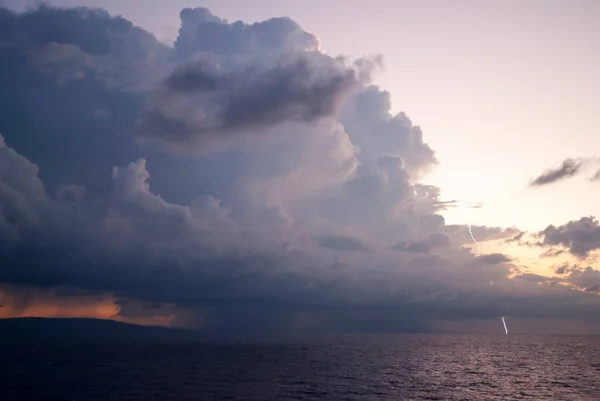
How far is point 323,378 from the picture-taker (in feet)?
438

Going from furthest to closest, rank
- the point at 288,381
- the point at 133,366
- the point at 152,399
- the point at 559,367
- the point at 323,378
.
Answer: the point at 559,367, the point at 133,366, the point at 323,378, the point at 288,381, the point at 152,399

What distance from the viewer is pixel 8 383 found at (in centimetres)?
11594

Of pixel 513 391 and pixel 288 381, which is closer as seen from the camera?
pixel 513 391

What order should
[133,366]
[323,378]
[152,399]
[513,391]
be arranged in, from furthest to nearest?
[133,366] < [323,378] < [513,391] < [152,399]

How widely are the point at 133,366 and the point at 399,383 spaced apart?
91.5 m

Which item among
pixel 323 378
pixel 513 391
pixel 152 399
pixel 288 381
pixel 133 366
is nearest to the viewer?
pixel 152 399

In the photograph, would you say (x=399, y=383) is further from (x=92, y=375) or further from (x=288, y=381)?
(x=92, y=375)

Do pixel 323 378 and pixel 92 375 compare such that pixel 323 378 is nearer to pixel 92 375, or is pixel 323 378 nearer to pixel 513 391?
pixel 513 391

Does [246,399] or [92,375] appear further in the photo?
[92,375]

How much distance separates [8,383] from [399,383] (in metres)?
99.6

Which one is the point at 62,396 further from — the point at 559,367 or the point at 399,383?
the point at 559,367

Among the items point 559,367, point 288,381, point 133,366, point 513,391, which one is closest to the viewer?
point 513,391

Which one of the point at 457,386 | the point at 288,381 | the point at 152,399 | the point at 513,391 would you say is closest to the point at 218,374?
the point at 288,381

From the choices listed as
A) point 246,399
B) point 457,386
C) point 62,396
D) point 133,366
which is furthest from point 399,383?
point 133,366
